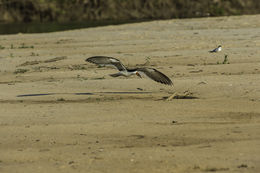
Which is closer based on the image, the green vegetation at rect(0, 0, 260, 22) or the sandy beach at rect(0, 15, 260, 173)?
the sandy beach at rect(0, 15, 260, 173)

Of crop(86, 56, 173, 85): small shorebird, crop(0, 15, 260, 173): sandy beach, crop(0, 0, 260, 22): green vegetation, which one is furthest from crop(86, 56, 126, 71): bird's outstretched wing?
crop(0, 0, 260, 22): green vegetation

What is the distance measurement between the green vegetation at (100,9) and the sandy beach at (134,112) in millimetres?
12908

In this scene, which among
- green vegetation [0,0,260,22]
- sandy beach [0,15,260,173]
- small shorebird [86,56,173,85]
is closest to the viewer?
sandy beach [0,15,260,173]

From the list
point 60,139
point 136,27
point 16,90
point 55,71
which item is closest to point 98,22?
point 136,27

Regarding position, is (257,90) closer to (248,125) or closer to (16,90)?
(248,125)

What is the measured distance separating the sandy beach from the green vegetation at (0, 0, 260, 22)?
12908 millimetres

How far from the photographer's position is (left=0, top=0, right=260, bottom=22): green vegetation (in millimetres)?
30139

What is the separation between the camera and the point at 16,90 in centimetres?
1118

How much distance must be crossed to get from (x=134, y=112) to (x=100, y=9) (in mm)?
22866

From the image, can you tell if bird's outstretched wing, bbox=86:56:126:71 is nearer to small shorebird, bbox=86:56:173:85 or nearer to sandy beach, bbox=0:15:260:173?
small shorebird, bbox=86:56:173:85

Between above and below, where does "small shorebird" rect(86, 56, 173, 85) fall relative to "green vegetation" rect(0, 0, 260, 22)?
below

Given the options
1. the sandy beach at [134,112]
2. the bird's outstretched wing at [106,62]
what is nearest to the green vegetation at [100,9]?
Result: the sandy beach at [134,112]

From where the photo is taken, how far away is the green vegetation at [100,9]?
30139mm

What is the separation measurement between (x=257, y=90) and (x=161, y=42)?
8.23 meters
